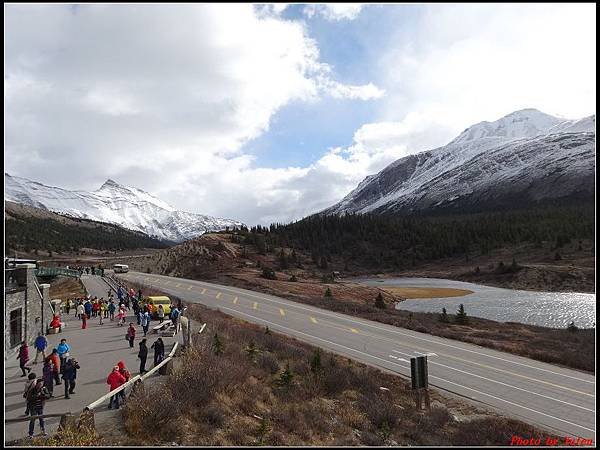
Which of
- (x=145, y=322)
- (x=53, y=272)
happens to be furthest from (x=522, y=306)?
(x=53, y=272)

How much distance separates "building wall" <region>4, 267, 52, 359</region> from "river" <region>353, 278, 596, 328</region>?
4562 centimetres

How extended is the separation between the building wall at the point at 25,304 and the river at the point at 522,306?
45620 millimetres

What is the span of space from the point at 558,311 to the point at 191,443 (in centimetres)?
5714

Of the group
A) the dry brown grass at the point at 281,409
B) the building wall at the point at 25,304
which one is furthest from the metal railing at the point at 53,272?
the dry brown grass at the point at 281,409

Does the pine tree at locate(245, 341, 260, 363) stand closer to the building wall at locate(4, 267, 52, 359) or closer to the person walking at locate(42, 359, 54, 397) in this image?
the person walking at locate(42, 359, 54, 397)

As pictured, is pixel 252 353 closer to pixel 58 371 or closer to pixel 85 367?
pixel 85 367

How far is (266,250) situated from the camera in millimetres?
105750

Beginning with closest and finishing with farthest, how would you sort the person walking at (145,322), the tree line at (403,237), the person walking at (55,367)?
the person walking at (55,367), the person walking at (145,322), the tree line at (403,237)

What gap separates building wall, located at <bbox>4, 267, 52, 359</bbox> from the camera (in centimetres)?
2158

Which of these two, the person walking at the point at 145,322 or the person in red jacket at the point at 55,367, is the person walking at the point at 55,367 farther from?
the person walking at the point at 145,322

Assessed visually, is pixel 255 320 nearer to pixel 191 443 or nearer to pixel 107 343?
pixel 107 343

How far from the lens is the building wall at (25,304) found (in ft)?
70.8

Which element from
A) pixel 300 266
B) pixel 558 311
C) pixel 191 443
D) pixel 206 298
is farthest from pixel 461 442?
pixel 300 266

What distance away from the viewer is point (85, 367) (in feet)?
65.2
